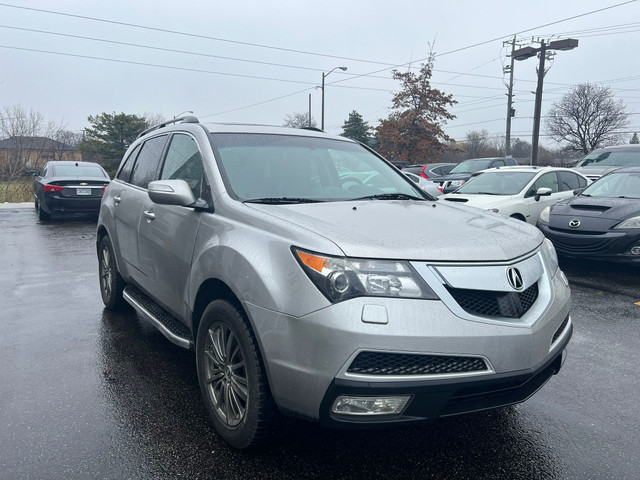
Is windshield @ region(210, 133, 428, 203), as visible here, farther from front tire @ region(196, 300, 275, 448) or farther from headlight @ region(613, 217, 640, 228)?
headlight @ region(613, 217, 640, 228)

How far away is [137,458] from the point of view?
2.70 m

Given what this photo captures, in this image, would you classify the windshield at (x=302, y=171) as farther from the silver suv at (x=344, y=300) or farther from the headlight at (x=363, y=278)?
the headlight at (x=363, y=278)

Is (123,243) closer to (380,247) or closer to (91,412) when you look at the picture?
(91,412)

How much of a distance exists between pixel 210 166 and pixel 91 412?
167 cm

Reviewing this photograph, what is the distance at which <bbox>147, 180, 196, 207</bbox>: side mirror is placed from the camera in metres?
3.13

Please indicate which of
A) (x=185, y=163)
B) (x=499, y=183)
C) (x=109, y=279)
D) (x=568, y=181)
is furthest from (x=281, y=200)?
(x=568, y=181)

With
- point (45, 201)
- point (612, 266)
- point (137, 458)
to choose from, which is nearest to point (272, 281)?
point (137, 458)

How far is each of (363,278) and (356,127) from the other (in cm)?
6034

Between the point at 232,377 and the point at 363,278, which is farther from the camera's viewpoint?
the point at 232,377

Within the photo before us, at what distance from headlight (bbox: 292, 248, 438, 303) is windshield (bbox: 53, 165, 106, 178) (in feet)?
43.2

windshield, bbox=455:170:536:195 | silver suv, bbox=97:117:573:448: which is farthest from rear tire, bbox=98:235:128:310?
windshield, bbox=455:170:536:195

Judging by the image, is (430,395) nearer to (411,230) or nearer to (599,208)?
(411,230)

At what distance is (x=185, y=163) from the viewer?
12.2 feet

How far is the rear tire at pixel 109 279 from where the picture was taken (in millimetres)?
5004
